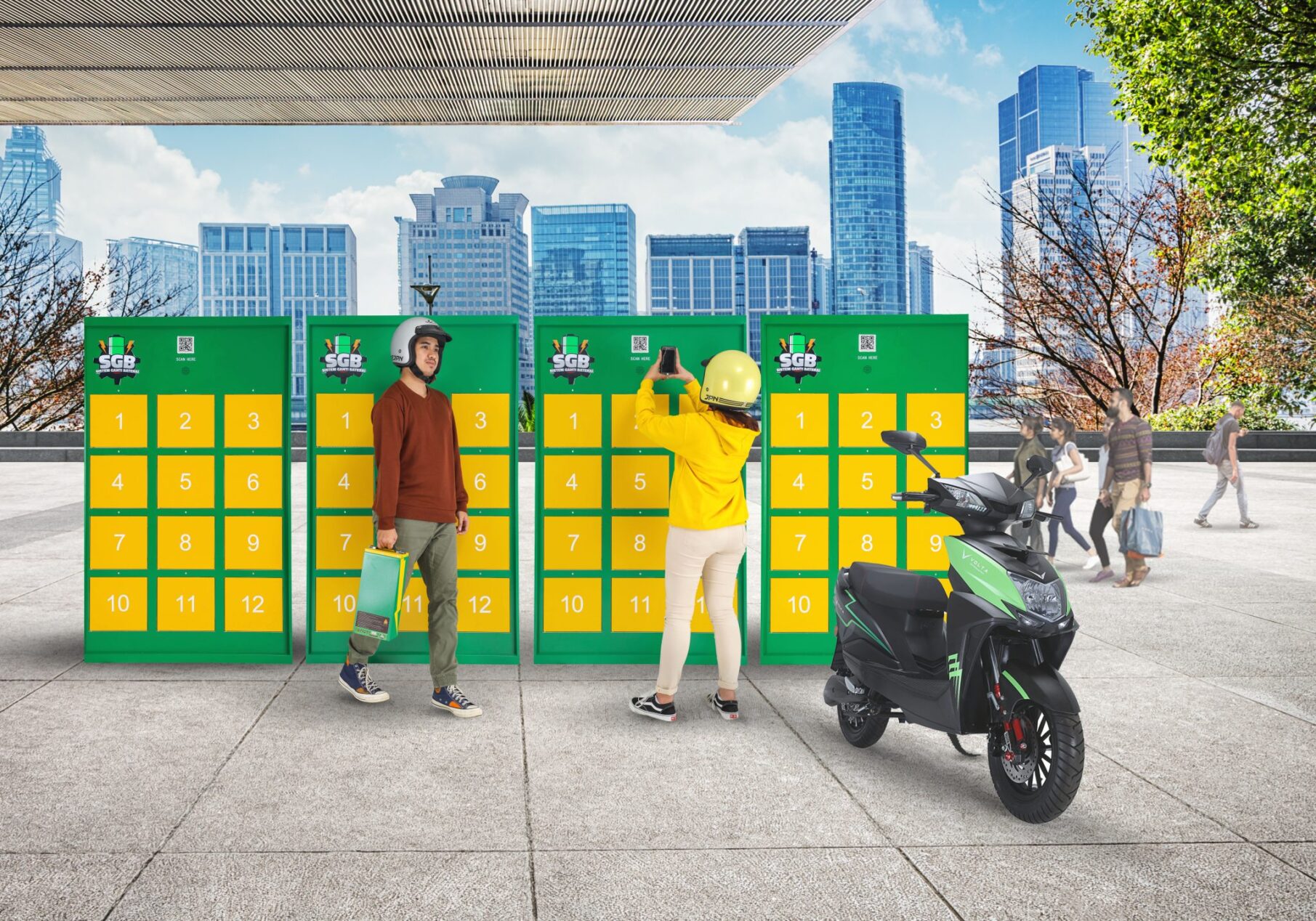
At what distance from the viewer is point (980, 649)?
4.00 meters

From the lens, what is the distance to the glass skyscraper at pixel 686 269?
196 metres

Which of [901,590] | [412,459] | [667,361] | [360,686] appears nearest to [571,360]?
[667,361]

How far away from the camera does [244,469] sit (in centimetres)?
619

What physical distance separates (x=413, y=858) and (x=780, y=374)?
365cm

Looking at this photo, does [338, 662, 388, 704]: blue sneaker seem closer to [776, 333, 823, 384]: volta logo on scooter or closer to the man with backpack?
[776, 333, 823, 384]: volta logo on scooter

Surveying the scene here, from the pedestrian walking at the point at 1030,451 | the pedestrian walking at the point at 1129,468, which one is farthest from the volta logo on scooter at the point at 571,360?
the pedestrian walking at the point at 1129,468

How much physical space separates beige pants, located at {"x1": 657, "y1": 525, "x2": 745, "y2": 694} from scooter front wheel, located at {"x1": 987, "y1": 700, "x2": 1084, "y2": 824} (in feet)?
4.89

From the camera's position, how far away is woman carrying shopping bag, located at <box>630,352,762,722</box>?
4938 mm

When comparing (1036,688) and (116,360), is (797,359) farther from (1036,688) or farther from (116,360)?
(116,360)

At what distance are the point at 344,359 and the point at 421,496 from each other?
125cm

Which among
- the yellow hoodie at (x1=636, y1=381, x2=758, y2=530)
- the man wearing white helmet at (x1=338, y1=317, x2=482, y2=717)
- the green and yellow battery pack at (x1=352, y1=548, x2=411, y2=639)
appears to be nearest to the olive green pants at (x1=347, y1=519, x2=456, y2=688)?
the man wearing white helmet at (x1=338, y1=317, x2=482, y2=717)

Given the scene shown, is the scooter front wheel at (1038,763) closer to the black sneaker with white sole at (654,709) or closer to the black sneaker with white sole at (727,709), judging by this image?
the black sneaker with white sole at (727,709)

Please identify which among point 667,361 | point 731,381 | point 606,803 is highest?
point 667,361

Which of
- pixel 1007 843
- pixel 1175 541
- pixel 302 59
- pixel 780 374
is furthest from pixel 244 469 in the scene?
pixel 1175 541
